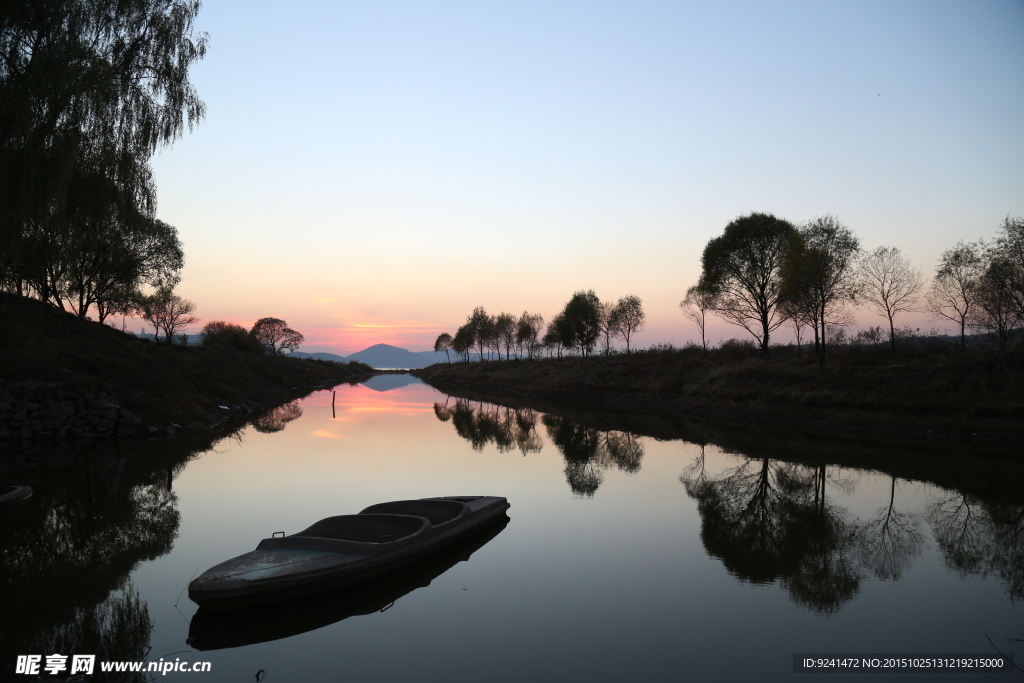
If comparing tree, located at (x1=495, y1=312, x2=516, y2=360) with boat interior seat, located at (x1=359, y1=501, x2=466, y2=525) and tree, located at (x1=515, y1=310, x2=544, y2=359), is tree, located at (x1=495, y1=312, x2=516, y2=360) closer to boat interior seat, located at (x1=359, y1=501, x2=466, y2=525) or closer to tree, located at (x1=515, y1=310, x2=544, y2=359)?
tree, located at (x1=515, y1=310, x2=544, y2=359)

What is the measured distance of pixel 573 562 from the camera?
972cm

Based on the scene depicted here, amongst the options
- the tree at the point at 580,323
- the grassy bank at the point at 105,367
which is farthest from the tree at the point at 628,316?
the grassy bank at the point at 105,367

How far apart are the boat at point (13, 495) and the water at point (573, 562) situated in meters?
0.40

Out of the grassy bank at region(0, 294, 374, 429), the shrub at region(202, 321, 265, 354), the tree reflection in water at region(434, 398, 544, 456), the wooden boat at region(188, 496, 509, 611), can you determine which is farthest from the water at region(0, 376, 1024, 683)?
the shrub at region(202, 321, 265, 354)

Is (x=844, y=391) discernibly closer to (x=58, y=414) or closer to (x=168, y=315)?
(x=58, y=414)

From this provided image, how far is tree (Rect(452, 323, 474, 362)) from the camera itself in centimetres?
11262

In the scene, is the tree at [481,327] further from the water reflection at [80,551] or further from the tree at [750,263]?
the water reflection at [80,551]

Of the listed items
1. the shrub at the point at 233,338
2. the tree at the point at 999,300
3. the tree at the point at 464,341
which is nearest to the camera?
the tree at the point at 999,300

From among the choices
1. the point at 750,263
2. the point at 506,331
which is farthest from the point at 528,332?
the point at 750,263

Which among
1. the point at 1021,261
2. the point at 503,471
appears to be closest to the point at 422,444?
the point at 503,471

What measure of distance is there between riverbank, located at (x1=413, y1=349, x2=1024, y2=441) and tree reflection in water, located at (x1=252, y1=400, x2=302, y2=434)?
2242cm

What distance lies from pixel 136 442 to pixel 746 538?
862 inches

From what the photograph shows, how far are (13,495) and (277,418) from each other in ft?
73.2

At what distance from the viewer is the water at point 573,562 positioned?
21.6 feet
